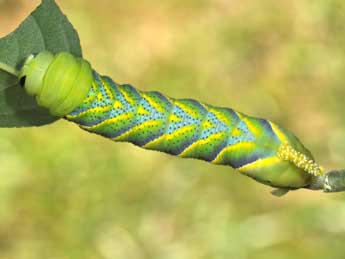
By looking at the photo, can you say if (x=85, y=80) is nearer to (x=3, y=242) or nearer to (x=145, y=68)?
(x=3, y=242)

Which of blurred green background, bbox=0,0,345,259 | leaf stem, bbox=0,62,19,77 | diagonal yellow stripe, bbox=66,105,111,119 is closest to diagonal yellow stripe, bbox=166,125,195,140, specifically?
diagonal yellow stripe, bbox=66,105,111,119

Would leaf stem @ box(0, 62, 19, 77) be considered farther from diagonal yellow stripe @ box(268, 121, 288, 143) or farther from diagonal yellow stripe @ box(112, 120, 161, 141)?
diagonal yellow stripe @ box(268, 121, 288, 143)

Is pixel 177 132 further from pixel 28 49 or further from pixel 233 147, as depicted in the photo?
pixel 28 49

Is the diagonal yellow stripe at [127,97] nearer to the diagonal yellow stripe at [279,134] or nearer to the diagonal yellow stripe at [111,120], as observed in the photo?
the diagonal yellow stripe at [111,120]

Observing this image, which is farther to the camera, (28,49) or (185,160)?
(185,160)

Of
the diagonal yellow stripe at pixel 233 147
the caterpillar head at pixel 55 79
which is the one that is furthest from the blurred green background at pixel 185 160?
the caterpillar head at pixel 55 79

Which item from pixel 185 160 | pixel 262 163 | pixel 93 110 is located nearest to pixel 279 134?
pixel 262 163
